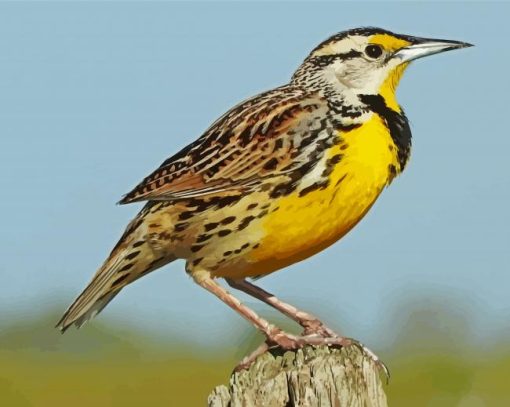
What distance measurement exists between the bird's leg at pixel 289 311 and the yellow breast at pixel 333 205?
0.58 ft

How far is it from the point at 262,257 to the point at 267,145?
11.9 inches

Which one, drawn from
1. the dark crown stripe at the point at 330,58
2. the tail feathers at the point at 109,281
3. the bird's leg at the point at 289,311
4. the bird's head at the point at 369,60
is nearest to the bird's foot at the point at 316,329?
the bird's leg at the point at 289,311

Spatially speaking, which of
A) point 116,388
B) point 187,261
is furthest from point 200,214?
point 116,388

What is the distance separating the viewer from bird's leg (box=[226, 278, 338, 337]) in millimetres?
4504

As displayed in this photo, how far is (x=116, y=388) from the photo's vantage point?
881cm

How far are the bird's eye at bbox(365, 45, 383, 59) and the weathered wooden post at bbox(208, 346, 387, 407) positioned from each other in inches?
45.5

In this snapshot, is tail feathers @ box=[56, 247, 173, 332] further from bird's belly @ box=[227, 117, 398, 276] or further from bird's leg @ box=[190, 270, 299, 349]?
bird's belly @ box=[227, 117, 398, 276]

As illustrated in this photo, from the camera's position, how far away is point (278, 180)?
4578 millimetres

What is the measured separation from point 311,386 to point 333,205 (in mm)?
739

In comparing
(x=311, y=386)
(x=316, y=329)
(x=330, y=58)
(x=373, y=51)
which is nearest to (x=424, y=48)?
(x=373, y=51)

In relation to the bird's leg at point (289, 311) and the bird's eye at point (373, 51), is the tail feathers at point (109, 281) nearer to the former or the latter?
the bird's leg at point (289, 311)

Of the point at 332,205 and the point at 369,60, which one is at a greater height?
the point at 369,60

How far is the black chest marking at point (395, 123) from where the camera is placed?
4703mm

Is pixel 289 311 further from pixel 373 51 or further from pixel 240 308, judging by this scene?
pixel 373 51
